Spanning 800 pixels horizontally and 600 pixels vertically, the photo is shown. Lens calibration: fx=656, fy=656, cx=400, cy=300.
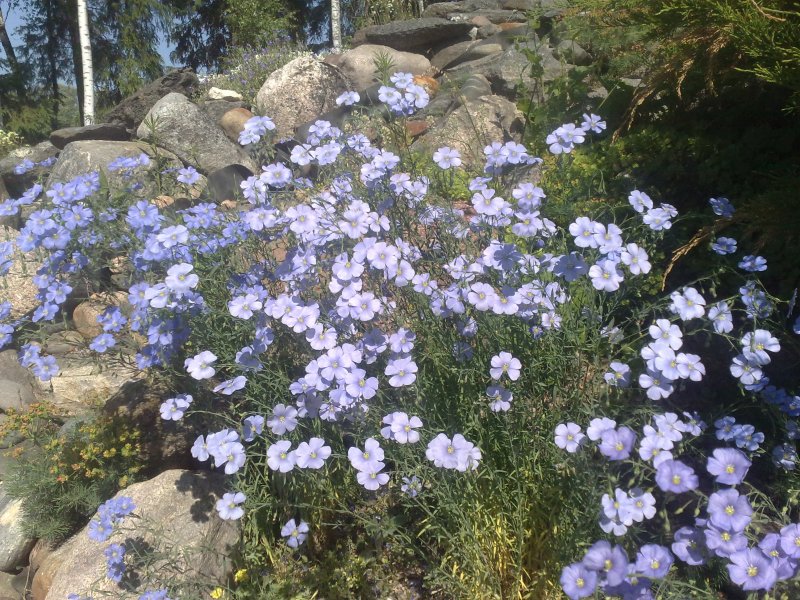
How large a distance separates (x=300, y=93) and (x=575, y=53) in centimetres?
322

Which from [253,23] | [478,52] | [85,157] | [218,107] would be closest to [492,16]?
[478,52]

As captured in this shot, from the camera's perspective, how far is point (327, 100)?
786 centimetres

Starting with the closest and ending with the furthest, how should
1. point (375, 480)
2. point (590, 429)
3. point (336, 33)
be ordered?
1. point (590, 429)
2. point (375, 480)
3. point (336, 33)

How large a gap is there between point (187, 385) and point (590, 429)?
1881mm

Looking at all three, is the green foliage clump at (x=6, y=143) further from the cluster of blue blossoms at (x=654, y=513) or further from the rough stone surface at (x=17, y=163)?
the cluster of blue blossoms at (x=654, y=513)

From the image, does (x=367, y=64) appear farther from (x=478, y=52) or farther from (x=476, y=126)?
(x=476, y=126)

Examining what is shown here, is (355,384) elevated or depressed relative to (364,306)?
depressed

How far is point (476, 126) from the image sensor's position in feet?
18.7

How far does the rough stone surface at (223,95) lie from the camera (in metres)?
9.73

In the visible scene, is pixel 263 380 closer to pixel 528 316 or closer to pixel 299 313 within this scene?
pixel 299 313

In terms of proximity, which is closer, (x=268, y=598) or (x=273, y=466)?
(x=273, y=466)

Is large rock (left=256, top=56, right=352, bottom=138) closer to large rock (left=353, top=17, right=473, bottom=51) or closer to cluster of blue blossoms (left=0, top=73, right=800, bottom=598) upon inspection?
large rock (left=353, top=17, right=473, bottom=51)

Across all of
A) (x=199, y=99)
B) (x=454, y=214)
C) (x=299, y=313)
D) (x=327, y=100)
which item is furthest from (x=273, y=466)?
(x=199, y=99)

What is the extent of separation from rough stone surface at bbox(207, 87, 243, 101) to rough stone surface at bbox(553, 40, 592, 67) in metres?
4.93
